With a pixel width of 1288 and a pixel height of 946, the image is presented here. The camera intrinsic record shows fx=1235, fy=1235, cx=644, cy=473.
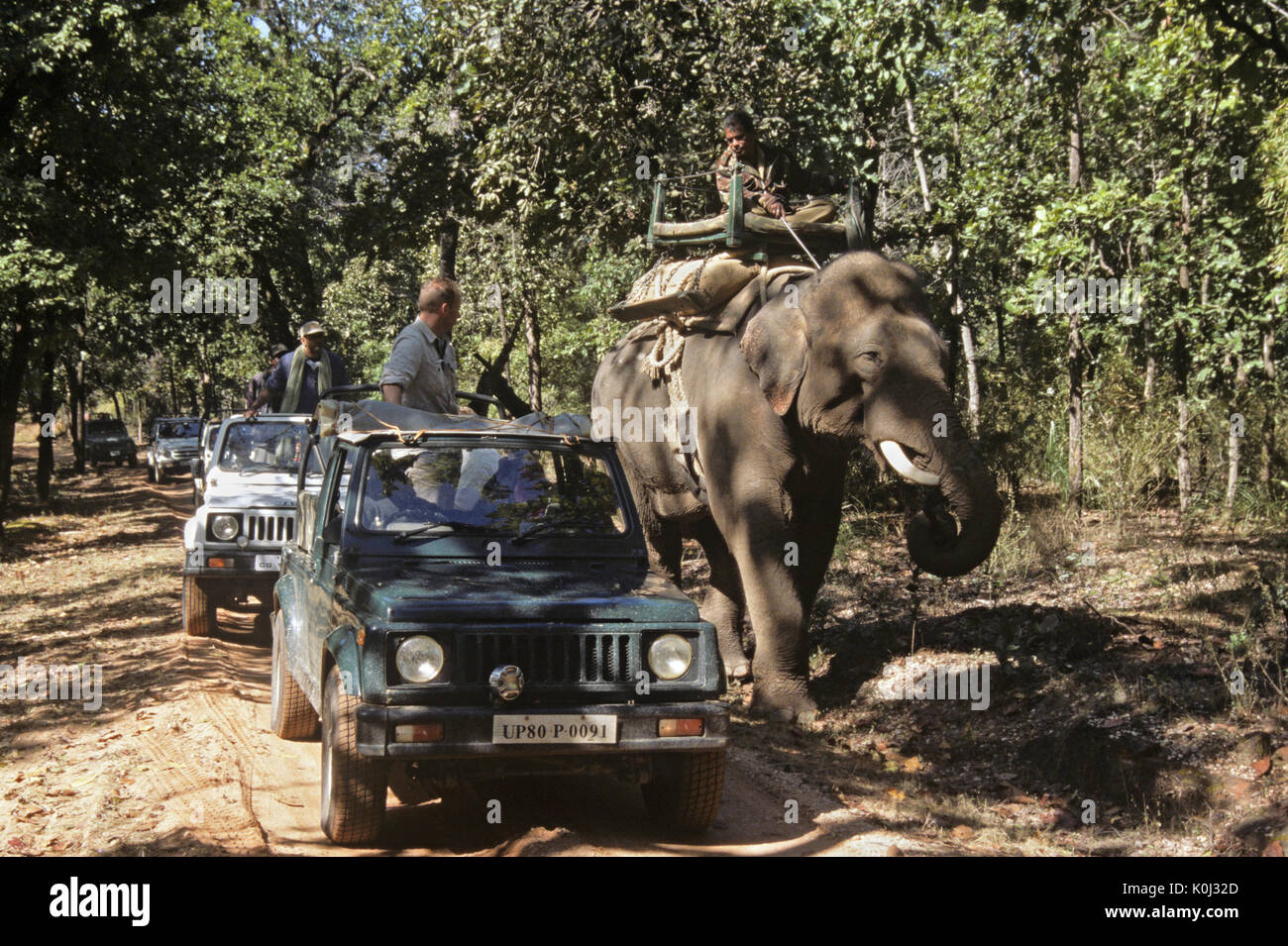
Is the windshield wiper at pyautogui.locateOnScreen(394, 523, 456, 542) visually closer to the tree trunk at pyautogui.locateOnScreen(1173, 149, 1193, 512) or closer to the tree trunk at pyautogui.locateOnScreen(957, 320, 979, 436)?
the tree trunk at pyautogui.locateOnScreen(1173, 149, 1193, 512)

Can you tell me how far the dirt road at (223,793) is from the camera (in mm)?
5645

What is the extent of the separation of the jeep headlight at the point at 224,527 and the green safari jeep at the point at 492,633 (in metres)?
4.74

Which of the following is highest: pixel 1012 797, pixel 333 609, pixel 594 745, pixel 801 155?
pixel 801 155

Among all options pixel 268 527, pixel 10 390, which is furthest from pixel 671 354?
pixel 10 390

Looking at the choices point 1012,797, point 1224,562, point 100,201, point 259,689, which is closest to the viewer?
point 1012,797

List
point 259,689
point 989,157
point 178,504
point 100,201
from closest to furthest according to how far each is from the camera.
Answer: point 259,689
point 989,157
point 100,201
point 178,504

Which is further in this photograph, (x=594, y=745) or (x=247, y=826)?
(x=247, y=826)

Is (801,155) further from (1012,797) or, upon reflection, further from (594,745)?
(594,745)

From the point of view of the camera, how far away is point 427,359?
8.11 m

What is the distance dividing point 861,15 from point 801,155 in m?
2.28

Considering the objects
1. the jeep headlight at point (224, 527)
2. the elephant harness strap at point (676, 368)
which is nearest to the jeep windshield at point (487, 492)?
the elephant harness strap at point (676, 368)

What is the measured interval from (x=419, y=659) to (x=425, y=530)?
3.93ft

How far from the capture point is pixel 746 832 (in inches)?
235

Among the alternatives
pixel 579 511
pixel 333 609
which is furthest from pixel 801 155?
pixel 333 609
